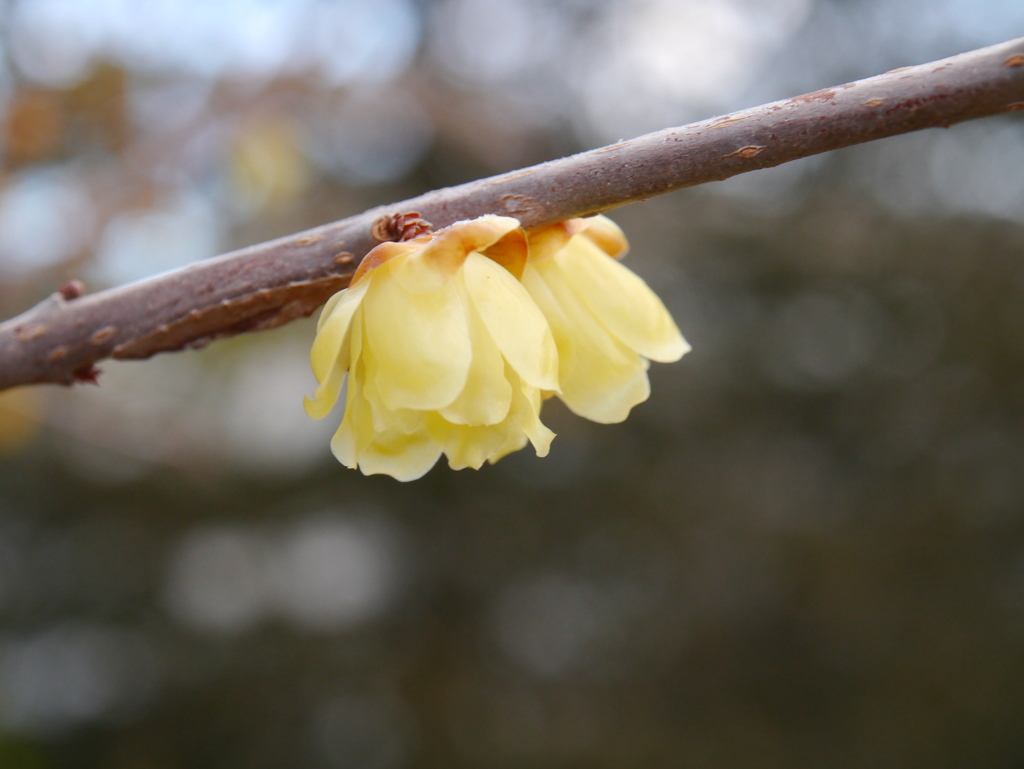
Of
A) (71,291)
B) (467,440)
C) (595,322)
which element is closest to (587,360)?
(595,322)

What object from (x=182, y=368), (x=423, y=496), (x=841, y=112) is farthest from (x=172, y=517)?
(x=841, y=112)

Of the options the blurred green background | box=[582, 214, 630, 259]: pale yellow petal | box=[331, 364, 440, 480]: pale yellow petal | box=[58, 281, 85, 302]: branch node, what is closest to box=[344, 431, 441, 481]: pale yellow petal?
box=[331, 364, 440, 480]: pale yellow petal

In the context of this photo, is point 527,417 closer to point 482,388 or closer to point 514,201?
point 482,388

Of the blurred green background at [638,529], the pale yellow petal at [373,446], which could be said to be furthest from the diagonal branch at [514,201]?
the blurred green background at [638,529]

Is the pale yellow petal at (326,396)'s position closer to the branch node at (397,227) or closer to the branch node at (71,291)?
the branch node at (397,227)

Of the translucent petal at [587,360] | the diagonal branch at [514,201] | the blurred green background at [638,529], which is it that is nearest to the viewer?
the diagonal branch at [514,201]

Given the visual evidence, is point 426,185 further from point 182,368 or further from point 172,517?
point 172,517
